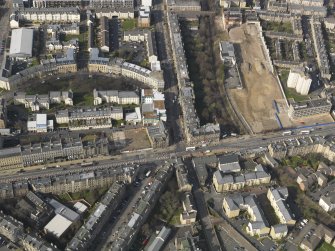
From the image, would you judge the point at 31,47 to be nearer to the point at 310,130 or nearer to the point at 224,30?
the point at 224,30

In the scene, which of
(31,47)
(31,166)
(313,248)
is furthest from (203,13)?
(313,248)

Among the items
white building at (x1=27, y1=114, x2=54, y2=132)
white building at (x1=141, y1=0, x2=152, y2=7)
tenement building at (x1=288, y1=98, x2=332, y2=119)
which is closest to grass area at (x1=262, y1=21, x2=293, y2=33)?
tenement building at (x1=288, y1=98, x2=332, y2=119)

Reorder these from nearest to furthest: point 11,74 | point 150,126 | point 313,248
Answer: point 313,248, point 150,126, point 11,74

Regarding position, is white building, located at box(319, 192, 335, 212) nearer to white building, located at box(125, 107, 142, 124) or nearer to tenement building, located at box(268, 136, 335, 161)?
tenement building, located at box(268, 136, 335, 161)

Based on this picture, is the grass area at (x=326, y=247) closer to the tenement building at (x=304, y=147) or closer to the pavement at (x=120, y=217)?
the tenement building at (x=304, y=147)

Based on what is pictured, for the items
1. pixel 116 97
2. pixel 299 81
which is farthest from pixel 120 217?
pixel 299 81

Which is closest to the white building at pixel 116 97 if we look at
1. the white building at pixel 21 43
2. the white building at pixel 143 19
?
the white building at pixel 21 43
